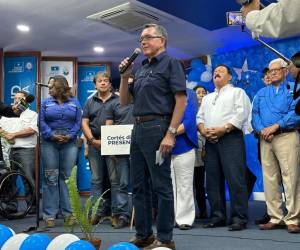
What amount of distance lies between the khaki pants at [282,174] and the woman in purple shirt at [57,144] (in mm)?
1733

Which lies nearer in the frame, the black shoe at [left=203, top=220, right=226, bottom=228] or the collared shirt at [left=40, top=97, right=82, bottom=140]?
the black shoe at [left=203, top=220, right=226, bottom=228]

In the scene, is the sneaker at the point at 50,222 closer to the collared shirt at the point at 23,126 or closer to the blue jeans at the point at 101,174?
the blue jeans at the point at 101,174

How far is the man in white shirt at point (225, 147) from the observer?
365 cm

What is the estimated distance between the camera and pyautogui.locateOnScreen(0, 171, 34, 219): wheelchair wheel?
14.4ft

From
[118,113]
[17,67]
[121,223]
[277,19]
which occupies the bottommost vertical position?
[121,223]

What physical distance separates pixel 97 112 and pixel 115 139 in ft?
1.37

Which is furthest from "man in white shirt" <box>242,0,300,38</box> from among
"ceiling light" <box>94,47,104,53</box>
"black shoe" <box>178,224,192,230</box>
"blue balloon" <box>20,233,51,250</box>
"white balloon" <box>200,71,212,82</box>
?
"ceiling light" <box>94,47,104,53</box>

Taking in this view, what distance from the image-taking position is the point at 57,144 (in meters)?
3.94

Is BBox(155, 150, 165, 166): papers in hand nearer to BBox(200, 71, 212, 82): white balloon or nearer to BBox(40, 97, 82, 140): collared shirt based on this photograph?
BBox(40, 97, 82, 140): collared shirt

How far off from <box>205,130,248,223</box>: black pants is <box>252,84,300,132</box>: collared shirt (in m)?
0.22

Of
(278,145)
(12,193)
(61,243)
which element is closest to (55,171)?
(12,193)

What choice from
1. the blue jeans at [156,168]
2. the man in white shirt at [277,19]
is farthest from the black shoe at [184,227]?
the man in white shirt at [277,19]

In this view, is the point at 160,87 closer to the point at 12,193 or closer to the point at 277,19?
the point at 277,19

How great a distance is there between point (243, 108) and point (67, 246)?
2.20 metres
